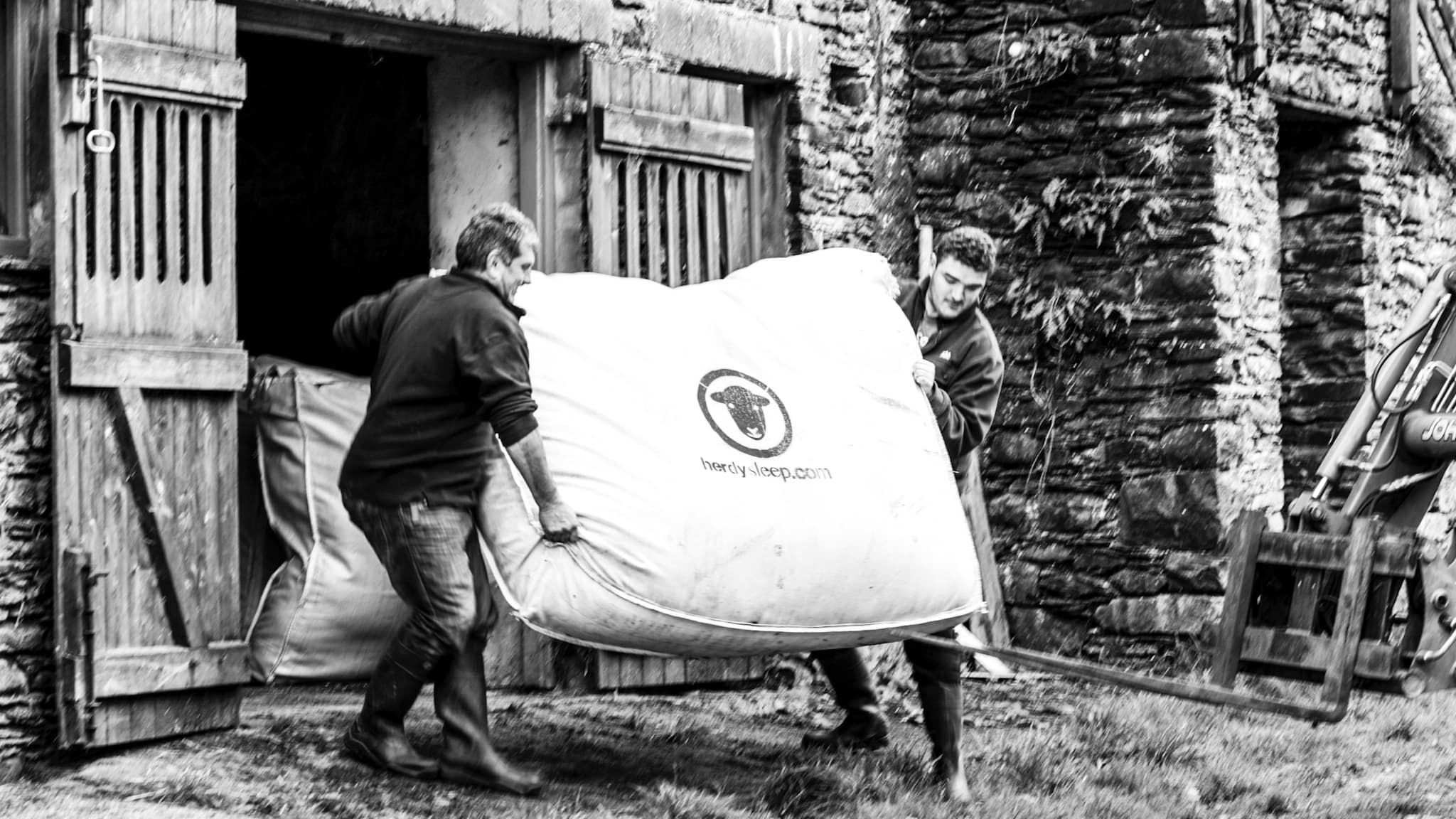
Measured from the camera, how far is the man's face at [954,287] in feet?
18.6

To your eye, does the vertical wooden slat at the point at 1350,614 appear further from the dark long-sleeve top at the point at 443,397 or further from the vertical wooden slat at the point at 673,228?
the dark long-sleeve top at the point at 443,397

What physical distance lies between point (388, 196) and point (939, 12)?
106 inches

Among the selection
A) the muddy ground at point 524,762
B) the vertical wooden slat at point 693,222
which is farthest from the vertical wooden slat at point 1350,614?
the vertical wooden slat at point 693,222

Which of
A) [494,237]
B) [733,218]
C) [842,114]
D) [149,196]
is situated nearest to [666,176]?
[733,218]

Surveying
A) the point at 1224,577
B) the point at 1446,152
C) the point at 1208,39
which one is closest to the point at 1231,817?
the point at 1224,577

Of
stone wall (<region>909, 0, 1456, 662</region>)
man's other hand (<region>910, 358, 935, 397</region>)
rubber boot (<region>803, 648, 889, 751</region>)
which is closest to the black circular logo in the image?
man's other hand (<region>910, 358, 935, 397</region>)

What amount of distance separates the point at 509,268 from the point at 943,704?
1.85 m

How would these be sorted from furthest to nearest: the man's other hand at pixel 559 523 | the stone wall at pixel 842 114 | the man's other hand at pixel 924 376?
the stone wall at pixel 842 114, the man's other hand at pixel 924 376, the man's other hand at pixel 559 523

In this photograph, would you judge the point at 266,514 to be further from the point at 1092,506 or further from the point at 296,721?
the point at 1092,506

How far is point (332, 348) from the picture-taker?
7.84 metres

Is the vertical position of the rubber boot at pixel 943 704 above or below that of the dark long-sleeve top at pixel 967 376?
below

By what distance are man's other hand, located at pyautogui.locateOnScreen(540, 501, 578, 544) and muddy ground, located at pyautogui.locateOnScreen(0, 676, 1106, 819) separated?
727 mm

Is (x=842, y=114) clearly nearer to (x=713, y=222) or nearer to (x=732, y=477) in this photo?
(x=713, y=222)

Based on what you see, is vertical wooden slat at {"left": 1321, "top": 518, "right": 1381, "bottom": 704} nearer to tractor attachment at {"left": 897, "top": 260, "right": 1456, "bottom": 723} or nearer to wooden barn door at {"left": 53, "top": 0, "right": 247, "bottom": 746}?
tractor attachment at {"left": 897, "top": 260, "right": 1456, "bottom": 723}
